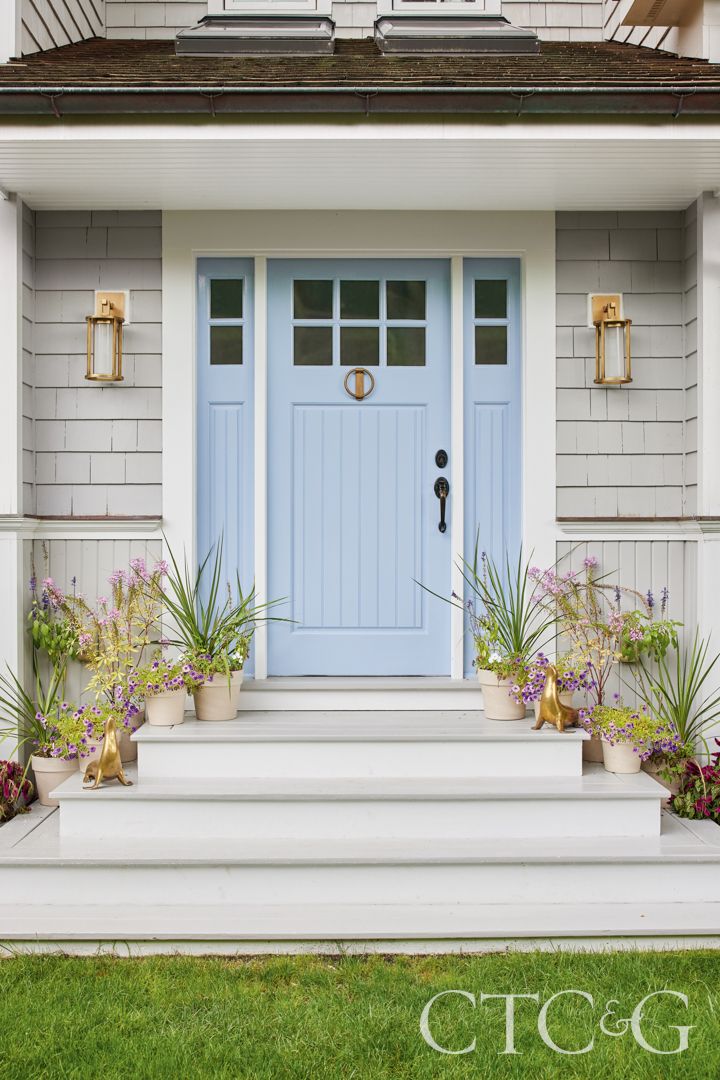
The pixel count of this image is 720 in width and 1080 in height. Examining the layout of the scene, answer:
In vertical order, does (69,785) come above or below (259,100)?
below

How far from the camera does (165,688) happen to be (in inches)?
138

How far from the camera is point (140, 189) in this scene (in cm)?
371

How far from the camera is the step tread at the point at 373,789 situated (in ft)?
10.3

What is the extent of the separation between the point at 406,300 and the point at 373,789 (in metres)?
2.19

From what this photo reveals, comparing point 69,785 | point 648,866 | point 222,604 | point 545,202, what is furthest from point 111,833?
point 545,202

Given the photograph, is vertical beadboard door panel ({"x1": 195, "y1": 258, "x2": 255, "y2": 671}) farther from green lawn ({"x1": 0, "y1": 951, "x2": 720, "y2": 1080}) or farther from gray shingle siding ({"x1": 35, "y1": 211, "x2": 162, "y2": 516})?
green lawn ({"x1": 0, "y1": 951, "x2": 720, "y2": 1080})

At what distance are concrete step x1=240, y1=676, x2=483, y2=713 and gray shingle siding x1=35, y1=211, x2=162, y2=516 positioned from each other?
946 mm

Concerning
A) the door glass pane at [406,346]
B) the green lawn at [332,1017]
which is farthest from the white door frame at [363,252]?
the green lawn at [332,1017]

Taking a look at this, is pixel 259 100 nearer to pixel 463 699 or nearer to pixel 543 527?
pixel 543 527

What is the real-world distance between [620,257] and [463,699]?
2.08 metres

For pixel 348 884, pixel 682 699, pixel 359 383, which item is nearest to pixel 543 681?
Result: pixel 682 699

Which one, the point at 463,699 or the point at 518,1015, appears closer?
the point at 518,1015

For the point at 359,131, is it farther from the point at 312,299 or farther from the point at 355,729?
the point at 355,729

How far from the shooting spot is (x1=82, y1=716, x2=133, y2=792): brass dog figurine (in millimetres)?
3219
